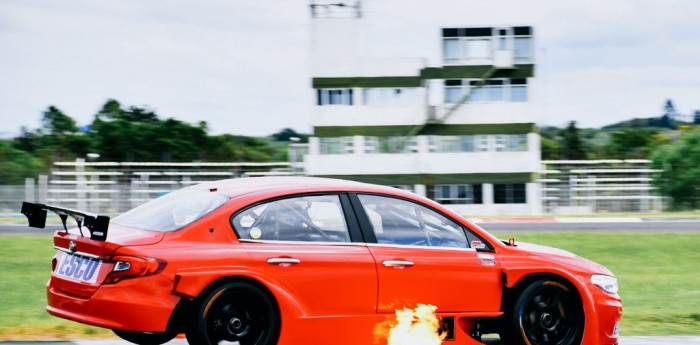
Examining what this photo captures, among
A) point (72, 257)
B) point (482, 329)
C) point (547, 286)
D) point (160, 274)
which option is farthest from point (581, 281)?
point (72, 257)

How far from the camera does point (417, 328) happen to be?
25.3 feet

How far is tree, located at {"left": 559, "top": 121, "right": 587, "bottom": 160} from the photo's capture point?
11800 cm

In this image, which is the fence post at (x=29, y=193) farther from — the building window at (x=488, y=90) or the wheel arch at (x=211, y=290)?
the wheel arch at (x=211, y=290)

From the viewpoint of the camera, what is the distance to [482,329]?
811cm

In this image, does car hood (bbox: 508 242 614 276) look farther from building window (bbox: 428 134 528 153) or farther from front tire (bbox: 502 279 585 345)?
building window (bbox: 428 134 528 153)

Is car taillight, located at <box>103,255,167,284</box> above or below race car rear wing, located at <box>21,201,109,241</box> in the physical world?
below

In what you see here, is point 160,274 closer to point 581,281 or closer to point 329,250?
point 329,250

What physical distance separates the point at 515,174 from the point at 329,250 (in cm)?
5092

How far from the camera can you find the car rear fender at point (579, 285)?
8.11 metres

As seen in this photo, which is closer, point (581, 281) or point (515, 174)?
point (581, 281)

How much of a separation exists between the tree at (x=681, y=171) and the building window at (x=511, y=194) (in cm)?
792

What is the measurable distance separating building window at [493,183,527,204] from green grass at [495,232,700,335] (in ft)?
103

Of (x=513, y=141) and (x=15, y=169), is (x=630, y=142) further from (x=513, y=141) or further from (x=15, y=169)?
(x=15, y=169)

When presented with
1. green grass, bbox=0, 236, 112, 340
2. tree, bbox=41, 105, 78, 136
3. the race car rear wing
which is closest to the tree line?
tree, bbox=41, 105, 78, 136
